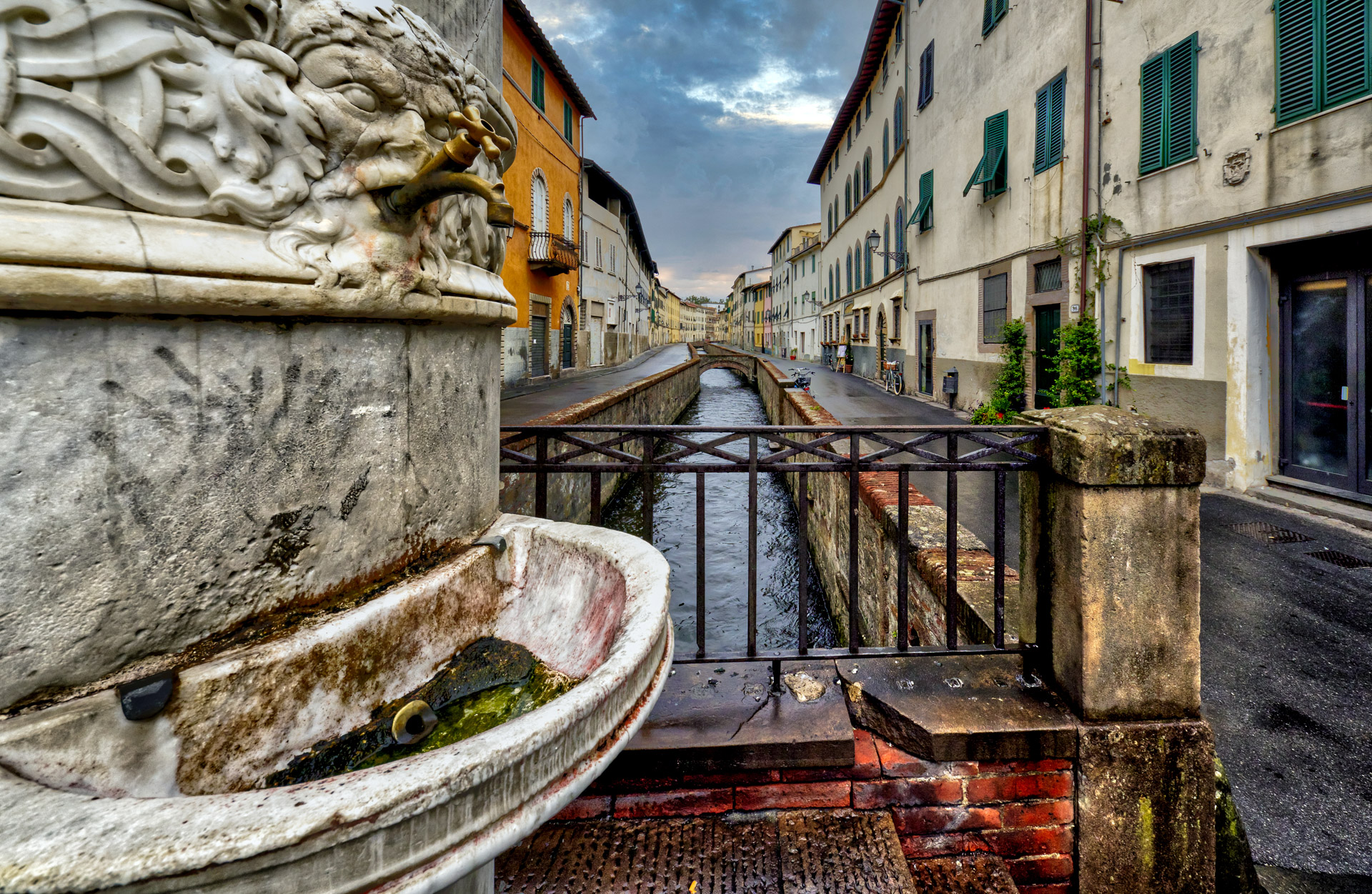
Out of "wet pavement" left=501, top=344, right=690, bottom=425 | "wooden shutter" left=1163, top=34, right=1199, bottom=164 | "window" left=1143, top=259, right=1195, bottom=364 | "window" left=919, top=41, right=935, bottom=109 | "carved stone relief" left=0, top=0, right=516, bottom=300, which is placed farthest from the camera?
"window" left=919, top=41, right=935, bottom=109

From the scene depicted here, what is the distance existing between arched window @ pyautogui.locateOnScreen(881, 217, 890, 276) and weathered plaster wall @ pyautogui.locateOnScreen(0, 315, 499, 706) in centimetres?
2070

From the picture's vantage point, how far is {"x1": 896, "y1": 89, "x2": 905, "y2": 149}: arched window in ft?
60.0

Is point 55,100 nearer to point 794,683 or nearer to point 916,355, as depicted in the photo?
point 794,683

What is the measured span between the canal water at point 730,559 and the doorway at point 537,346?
670 centimetres

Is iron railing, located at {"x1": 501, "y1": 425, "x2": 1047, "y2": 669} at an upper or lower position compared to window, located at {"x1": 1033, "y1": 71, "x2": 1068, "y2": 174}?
lower

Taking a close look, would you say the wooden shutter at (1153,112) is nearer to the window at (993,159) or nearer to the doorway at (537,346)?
the window at (993,159)

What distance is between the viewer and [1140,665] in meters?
2.20

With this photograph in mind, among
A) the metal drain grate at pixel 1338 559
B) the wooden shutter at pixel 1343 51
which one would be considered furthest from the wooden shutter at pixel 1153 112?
the metal drain grate at pixel 1338 559

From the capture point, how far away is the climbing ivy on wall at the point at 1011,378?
11.8m

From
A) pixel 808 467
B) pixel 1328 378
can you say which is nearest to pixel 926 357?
pixel 1328 378

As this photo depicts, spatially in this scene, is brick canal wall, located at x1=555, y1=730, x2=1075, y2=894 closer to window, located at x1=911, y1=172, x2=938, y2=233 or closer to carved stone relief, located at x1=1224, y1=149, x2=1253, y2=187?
carved stone relief, located at x1=1224, y1=149, x2=1253, y2=187

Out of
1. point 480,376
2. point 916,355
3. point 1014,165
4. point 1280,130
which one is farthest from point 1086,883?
point 916,355

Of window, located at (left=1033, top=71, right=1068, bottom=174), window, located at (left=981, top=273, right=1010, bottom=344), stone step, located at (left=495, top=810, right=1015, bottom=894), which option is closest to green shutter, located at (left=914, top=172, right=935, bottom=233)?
→ window, located at (left=981, top=273, right=1010, bottom=344)

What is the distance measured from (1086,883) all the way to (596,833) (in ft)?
5.57
